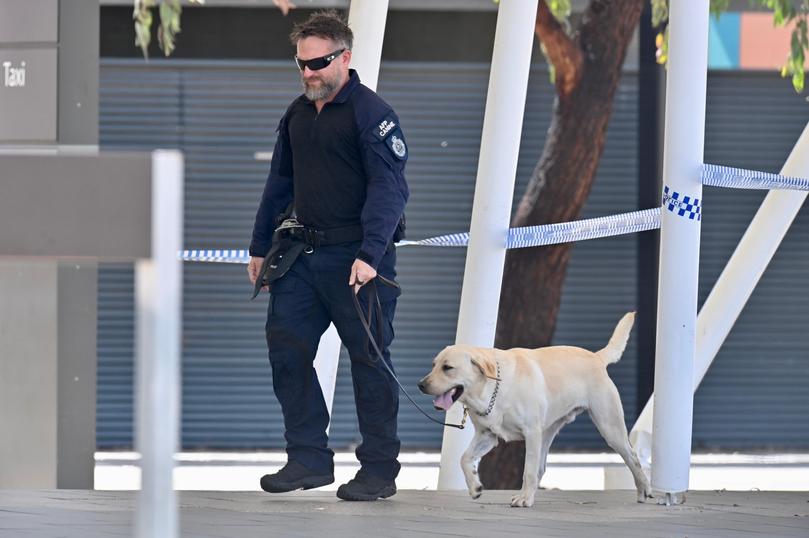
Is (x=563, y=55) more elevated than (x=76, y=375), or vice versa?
(x=563, y=55)

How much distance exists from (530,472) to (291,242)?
129 centimetres

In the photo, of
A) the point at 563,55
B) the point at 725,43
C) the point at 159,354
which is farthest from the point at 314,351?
the point at 725,43

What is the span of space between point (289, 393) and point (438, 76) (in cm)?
698

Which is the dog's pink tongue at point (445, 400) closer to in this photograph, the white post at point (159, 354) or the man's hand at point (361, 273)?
the man's hand at point (361, 273)

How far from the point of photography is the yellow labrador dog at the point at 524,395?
→ 550 centimetres

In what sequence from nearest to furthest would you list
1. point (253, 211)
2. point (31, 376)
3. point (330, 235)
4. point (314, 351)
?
point (330, 235)
point (314, 351)
point (31, 376)
point (253, 211)

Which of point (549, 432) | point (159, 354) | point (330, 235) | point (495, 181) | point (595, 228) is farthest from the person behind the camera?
point (595, 228)

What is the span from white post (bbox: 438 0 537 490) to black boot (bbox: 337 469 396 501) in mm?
1101

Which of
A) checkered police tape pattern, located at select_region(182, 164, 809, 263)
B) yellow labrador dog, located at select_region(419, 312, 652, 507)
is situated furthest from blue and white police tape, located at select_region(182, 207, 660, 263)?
yellow labrador dog, located at select_region(419, 312, 652, 507)

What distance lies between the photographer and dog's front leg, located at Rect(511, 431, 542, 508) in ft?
17.8

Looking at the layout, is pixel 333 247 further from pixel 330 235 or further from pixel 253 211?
pixel 253 211

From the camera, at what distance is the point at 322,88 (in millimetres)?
5371

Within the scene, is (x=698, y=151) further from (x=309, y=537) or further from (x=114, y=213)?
(x=114, y=213)

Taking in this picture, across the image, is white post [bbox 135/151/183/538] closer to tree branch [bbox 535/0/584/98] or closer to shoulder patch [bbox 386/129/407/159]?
shoulder patch [bbox 386/129/407/159]
